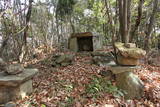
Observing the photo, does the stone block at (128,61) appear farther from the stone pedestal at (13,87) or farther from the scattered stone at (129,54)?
the stone pedestal at (13,87)

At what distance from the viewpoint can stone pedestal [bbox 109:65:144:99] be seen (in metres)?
3.17

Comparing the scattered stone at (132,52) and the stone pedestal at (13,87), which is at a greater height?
the scattered stone at (132,52)

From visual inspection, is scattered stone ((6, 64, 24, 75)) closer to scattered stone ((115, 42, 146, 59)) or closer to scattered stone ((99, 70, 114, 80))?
scattered stone ((99, 70, 114, 80))

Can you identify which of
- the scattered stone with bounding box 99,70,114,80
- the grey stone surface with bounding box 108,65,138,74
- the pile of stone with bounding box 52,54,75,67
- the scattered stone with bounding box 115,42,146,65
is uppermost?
the scattered stone with bounding box 115,42,146,65

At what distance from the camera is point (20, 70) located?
112 inches

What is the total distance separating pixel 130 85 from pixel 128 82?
0.09m

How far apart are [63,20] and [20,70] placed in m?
8.22

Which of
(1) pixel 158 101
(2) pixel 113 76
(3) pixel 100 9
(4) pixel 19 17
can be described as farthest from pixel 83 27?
(1) pixel 158 101

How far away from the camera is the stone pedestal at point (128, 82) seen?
3168 mm

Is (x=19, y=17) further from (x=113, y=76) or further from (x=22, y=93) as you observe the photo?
(x=113, y=76)

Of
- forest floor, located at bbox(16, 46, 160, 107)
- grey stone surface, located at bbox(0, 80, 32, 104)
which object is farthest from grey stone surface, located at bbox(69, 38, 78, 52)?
grey stone surface, located at bbox(0, 80, 32, 104)

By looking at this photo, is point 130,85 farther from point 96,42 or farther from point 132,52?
point 96,42

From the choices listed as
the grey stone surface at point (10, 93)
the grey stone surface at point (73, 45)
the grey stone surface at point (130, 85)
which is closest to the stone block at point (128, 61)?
the grey stone surface at point (130, 85)

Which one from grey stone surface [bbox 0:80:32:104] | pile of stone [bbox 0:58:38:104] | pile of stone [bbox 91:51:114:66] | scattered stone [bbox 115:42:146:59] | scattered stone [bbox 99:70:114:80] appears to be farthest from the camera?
pile of stone [bbox 91:51:114:66]
